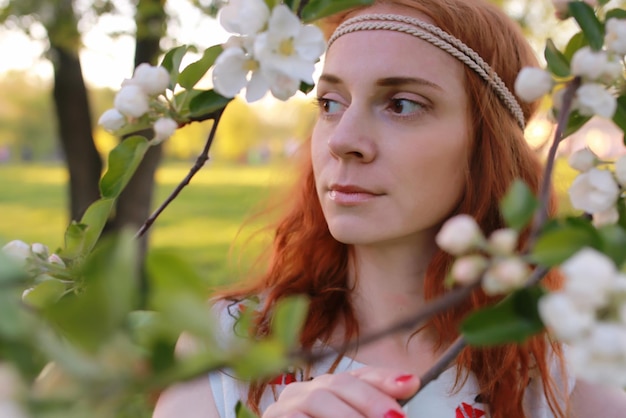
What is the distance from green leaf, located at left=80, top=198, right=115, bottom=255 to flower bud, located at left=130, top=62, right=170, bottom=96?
5.1 inches

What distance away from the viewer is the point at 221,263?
8.58m

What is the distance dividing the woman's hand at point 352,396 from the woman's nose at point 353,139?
408mm

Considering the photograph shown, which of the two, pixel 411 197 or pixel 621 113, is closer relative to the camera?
pixel 621 113

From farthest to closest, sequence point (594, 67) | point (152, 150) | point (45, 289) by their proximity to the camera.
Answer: point (152, 150) < point (45, 289) < point (594, 67)

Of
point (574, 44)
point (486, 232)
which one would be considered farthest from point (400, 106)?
point (574, 44)

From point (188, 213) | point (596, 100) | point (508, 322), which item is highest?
point (596, 100)

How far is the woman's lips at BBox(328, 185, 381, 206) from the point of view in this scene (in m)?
1.22

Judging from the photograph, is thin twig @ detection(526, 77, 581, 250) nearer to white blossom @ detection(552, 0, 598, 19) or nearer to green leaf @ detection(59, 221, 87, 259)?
white blossom @ detection(552, 0, 598, 19)

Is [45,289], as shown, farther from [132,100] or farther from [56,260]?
[132,100]

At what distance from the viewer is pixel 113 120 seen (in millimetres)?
719

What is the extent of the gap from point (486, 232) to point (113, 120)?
0.94m

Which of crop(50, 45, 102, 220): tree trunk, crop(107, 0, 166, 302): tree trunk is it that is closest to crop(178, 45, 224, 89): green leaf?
crop(107, 0, 166, 302): tree trunk

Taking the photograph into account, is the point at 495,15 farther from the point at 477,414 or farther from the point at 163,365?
the point at 163,365

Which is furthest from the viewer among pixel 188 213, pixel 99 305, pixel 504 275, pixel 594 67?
pixel 188 213
